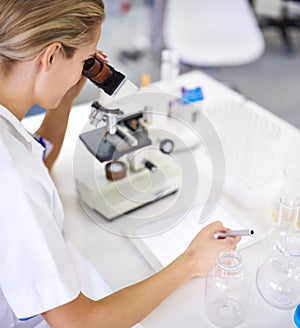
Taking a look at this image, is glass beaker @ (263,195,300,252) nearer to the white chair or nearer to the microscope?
the microscope

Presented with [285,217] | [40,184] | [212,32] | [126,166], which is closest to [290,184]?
[285,217]

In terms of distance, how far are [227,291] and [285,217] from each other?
0.95ft

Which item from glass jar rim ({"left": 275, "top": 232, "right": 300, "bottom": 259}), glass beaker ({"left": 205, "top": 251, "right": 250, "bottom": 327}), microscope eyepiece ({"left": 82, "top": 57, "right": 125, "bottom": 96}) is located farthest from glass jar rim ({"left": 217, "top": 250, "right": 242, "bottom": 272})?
microscope eyepiece ({"left": 82, "top": 57, "right": 125, "bottom": 96})

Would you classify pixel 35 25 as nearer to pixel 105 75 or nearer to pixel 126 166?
pixel 105 75

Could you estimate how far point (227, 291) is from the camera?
1.07 metres

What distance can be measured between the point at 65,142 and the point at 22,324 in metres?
0.62

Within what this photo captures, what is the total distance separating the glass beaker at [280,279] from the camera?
106cm

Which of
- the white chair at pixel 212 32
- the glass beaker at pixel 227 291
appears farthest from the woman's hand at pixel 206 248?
the white chair at pixel 212 32

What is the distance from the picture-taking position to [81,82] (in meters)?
1.39

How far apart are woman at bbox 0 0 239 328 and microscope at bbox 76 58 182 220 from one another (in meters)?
0.23

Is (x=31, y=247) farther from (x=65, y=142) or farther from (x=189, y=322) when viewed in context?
(x=65, y=142)

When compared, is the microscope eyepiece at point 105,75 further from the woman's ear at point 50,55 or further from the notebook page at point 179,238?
the notebook page at point 179,238

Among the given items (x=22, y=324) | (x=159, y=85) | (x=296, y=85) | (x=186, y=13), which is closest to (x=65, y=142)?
(x=159, y=85)

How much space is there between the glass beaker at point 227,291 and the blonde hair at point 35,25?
21.4 inches
